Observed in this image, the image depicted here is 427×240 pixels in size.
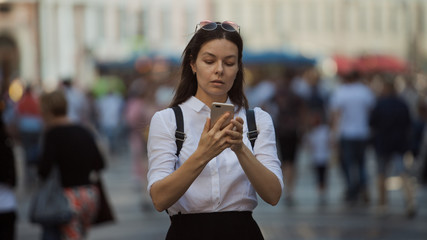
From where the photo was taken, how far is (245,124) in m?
3.82

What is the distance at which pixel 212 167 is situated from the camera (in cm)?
372

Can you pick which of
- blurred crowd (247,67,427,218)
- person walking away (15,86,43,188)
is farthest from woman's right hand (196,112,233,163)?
person walking away (15,86,43,188)

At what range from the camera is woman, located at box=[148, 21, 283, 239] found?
3.70m

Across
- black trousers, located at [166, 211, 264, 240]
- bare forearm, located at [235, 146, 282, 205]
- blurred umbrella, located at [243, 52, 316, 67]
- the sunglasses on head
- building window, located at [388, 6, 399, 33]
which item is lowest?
building window, located at [388, 6, 399, 33]

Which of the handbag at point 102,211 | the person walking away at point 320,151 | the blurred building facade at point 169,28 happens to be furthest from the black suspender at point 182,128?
the blurred building facade at point 169,28

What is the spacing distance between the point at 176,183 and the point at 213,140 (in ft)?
0.84

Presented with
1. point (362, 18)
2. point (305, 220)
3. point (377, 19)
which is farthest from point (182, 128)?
point (377, 19)

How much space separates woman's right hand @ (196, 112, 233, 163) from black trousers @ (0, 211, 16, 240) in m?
3.23

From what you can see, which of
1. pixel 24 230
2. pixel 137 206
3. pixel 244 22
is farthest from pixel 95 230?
pixel 244 22

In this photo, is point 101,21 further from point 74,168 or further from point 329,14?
point 74,168

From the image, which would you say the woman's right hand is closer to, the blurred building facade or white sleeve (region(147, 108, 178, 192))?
white sleeve (region(147, 108, 178, 192))

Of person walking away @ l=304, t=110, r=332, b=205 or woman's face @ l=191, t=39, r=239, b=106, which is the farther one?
person walking away @ l=304, t=110, r=332, b=205

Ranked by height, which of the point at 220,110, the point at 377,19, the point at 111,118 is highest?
the point at 220,110

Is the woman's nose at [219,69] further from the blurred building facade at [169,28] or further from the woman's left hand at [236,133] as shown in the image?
Answer: the blurred building facade at [169,28]
